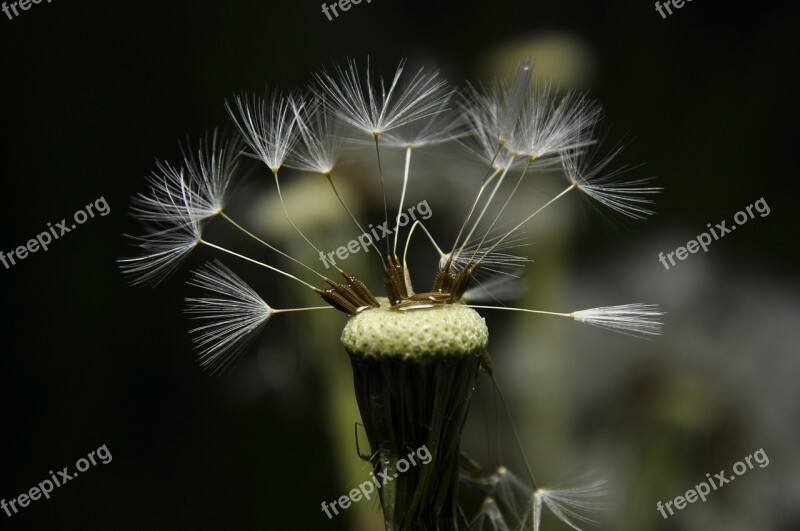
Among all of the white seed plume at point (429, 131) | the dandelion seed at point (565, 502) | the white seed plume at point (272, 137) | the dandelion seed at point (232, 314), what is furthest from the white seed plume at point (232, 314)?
the dandelion seed at point (565, 502)

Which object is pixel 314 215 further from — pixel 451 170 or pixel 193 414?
pixel 193 414

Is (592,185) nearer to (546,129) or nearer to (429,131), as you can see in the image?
(546,129)

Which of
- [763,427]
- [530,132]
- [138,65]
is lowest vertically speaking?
[763,427]

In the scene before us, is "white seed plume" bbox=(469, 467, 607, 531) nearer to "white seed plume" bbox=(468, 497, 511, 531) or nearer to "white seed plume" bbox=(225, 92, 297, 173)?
"white seed plume" bbox=(468, 497, 511, 531)

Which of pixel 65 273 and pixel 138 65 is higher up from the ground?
pixel 138 65

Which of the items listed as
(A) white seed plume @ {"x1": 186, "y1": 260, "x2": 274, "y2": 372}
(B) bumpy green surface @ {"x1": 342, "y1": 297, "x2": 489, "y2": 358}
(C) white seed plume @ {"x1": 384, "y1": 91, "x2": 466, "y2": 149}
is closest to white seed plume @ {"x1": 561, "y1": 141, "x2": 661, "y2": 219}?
(C) white seed plume @ {"x1": 384, "y1": 91, "x2": 466, "y2": 149}

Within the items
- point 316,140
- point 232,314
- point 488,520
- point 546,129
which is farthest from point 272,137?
point 488,520

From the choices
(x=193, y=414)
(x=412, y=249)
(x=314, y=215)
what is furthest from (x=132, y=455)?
(x=412, y=249)
